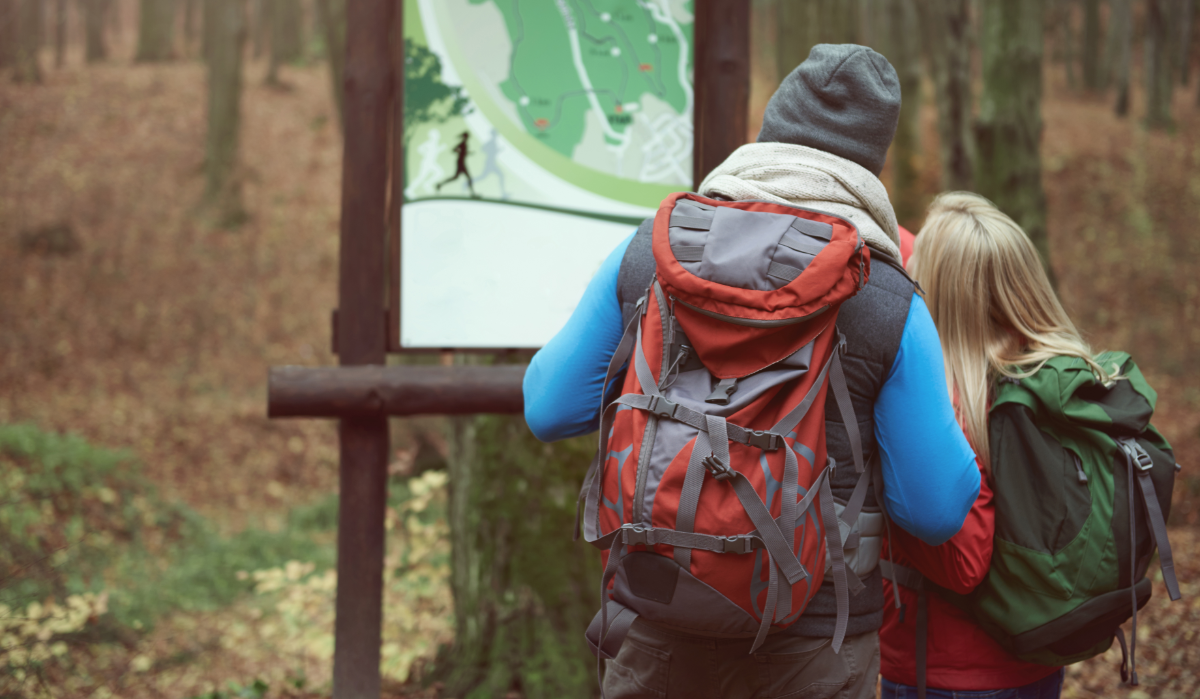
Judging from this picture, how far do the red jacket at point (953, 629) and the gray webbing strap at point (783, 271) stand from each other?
2.39 ft

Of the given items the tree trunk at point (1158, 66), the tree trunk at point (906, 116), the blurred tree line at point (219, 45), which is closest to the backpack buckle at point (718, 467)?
the blurred tree line at point (219, 45)

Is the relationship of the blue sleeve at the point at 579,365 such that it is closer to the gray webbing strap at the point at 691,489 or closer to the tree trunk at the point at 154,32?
the gray webbing strap at the point at 691,489

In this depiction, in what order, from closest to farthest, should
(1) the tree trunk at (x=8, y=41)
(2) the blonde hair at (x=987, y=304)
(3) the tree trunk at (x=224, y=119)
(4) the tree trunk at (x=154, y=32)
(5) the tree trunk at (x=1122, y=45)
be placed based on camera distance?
(2) the blonde hair at (x=987, y=304), (3) the tree trunk at (x=224, y=119), (1) the tree trunk at (x=8, y=41), (5) the tree trunk at (x=1122, y=45), (4) the tree trunk at (x=154, y=32)

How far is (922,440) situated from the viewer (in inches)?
68.7

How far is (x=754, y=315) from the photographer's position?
1.55 meters

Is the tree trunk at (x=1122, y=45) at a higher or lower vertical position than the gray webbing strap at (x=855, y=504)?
higher

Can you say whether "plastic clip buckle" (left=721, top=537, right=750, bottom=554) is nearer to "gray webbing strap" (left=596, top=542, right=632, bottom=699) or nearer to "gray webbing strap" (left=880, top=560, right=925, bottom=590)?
"gray webbing strap" (left=596, top=542, right=632, bottom=699)

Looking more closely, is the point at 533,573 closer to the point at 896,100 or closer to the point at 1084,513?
the point at 1084,513

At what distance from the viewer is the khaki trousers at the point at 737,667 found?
5.68 feet

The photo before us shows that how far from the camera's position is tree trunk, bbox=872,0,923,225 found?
41.4ft

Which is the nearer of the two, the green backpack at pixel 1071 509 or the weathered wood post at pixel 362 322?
the green backpack at pixel 1071 509

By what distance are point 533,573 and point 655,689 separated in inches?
90.9

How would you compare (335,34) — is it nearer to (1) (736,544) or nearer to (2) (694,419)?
(2) (694,419)

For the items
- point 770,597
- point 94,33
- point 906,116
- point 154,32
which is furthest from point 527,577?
point 94,33
